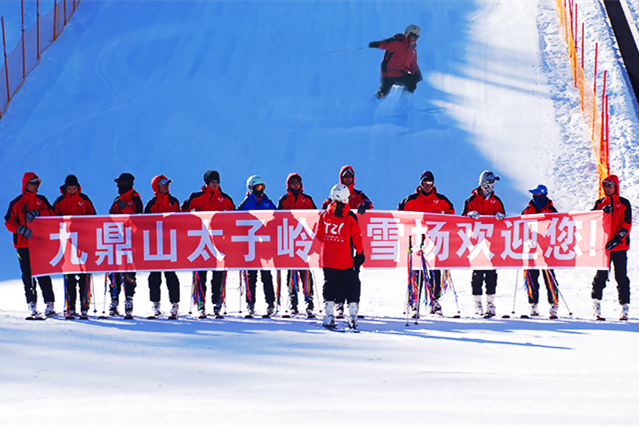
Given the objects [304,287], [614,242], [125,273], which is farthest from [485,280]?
[125,273]

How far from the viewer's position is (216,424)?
3.41m

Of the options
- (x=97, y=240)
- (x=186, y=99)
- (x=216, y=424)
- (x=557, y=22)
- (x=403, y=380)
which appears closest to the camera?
(x=216, y=424)

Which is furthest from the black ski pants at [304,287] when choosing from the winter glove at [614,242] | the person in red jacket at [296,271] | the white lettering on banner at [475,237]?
the winter glove at [614,242]

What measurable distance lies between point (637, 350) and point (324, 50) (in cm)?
1197

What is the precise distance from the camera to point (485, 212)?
656 centimetres

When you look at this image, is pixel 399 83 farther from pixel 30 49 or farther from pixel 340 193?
pixel 30 49

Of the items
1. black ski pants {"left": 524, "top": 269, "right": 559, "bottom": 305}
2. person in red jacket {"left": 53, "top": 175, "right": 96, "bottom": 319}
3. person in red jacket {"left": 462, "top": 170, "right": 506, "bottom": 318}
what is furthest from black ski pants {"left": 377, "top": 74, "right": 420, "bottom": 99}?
person in red jacket {"left": 53, "top": 175, "right": 96, "bottom": 319}

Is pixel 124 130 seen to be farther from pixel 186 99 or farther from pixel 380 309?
pixel 380 309

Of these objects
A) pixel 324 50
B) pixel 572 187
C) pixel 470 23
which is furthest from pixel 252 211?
pixel 470 23

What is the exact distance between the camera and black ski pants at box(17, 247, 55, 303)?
6277 millimetres

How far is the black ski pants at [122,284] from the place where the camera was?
21.0 ft

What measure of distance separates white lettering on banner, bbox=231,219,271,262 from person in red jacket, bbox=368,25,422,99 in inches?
311

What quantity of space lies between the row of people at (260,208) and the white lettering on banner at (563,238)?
0.68ft

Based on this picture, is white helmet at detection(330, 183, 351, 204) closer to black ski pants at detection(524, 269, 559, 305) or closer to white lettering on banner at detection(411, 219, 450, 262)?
white lettering on banner at detection(411, 219, 450, 262)
